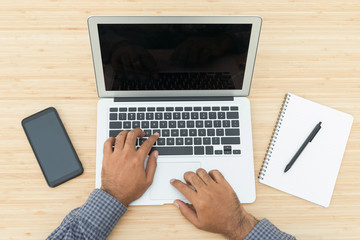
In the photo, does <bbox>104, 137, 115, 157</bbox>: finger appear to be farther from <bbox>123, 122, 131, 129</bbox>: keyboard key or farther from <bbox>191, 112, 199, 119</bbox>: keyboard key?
<bbox>191, 112, 199, 119</bbox>: keyboard key

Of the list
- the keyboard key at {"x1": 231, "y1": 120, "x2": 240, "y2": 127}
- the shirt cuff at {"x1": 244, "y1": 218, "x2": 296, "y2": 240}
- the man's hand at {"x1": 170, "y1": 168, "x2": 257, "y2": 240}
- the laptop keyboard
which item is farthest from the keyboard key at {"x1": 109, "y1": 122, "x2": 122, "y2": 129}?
the shirt cuff at {"x1": 244, "y1": 218, "x2": 296, "y2": 240}

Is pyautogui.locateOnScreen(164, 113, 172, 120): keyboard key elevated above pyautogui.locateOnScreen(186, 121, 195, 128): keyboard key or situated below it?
above

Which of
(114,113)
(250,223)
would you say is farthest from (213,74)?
(250,223)

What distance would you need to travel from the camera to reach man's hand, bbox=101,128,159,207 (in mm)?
871

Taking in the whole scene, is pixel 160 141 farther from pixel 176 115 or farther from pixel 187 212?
pixel 187 212

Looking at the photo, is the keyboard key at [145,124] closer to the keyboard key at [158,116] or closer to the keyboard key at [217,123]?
the keyboard key at [158,116]

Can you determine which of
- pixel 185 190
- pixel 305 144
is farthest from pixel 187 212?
pixel 305 144

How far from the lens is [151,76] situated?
0.91m

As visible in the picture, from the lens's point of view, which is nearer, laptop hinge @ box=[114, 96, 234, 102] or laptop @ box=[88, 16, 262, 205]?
laptop @ box=[88, 16, 262, 205]

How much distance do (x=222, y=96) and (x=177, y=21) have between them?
27cm

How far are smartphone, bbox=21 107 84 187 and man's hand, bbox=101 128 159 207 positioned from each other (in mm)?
85

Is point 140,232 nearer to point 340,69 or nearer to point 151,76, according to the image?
point 151,76

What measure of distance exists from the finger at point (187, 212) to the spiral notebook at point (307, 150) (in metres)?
0.21

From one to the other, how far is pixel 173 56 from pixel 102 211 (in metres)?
0.43
